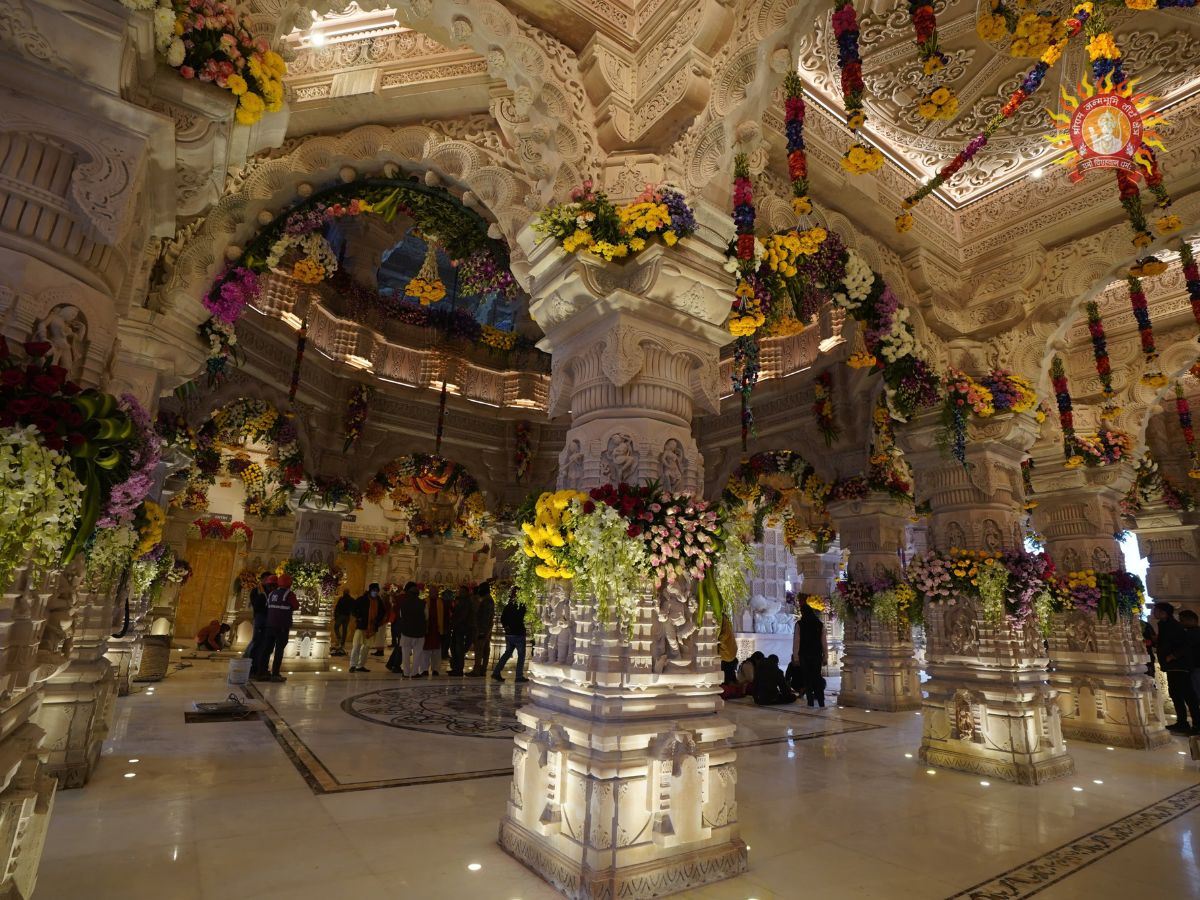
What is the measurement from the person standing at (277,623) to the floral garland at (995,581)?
8.30 m

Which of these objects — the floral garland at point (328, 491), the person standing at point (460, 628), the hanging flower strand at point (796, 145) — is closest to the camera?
the hanging flower strand at point (796, 145)

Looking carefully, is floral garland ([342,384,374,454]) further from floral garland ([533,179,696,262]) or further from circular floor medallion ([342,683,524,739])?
floral garland ([533,179,696,262])

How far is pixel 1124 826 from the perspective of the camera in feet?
14.2

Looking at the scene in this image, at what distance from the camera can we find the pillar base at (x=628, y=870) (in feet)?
9.43

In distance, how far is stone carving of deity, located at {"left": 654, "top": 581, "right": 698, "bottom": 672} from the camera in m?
3.44

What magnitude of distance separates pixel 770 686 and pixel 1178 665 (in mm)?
5018

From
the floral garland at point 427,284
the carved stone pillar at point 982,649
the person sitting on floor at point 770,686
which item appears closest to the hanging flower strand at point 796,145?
the carved stone pillar at point 982,649

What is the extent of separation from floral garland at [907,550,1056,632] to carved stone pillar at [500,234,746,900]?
151 inches

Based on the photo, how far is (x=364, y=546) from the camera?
18.2 m

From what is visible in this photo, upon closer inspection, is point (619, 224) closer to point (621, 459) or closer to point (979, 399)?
point (621, 459)

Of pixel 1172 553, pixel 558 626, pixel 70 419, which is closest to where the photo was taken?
pixel 70 419

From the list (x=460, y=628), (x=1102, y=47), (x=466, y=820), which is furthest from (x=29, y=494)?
(x=460, y=628)

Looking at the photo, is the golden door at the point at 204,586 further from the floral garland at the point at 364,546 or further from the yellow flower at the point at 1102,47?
the yellow flower at the point at 1102,47

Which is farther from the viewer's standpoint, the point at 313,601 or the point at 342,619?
the point at 342,619
